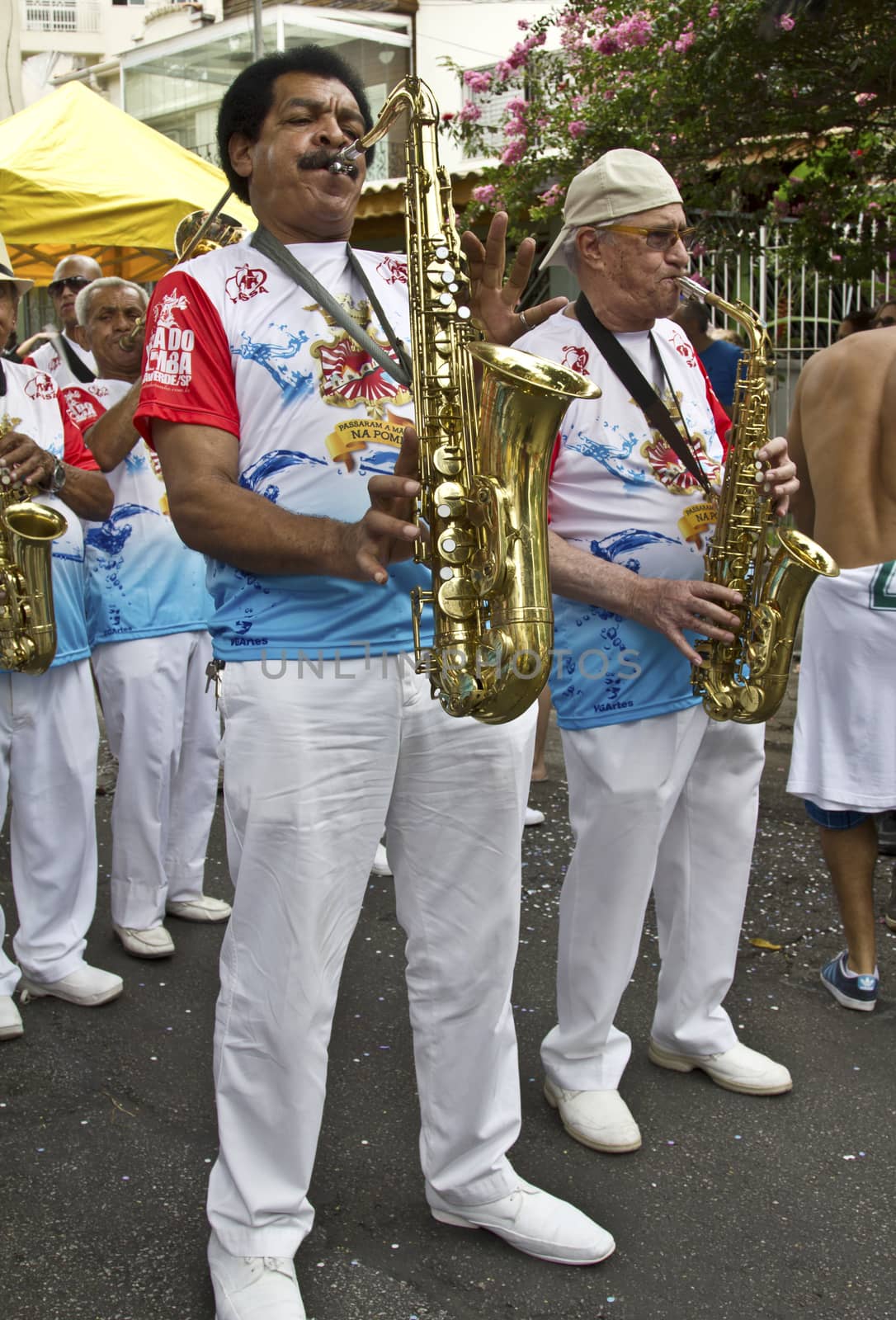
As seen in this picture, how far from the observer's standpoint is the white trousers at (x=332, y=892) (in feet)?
8.09

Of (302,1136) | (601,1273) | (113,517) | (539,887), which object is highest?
(113,517)

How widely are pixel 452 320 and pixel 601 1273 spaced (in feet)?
6.25

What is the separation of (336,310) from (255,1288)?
184 cm

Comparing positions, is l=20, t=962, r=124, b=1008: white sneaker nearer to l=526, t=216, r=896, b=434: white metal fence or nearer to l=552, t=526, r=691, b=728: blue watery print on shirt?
l=552, t=526, r=691, b=728: blue watery print on shirt

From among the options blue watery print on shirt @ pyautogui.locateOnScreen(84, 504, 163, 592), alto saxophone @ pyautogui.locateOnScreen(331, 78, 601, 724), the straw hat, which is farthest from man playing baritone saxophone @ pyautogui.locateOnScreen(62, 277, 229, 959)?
alto saxophone @ pyautogui.locateOnScreen(331, 78, 601, 724)

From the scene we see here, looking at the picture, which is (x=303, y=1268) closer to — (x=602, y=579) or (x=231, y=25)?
(x=602, y=579)

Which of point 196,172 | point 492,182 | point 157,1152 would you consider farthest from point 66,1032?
point 492,182

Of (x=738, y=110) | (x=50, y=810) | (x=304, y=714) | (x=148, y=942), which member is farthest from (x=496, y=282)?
(x=738, y=110)

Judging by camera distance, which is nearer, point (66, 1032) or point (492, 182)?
point (66, 1032)

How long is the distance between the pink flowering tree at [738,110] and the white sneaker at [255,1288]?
5.46 meters

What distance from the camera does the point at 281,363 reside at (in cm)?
253

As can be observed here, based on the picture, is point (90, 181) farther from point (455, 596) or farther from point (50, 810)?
point (455, 596)

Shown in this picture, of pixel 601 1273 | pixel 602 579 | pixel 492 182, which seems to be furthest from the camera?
pixel 492 182

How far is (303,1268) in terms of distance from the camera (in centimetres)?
270
